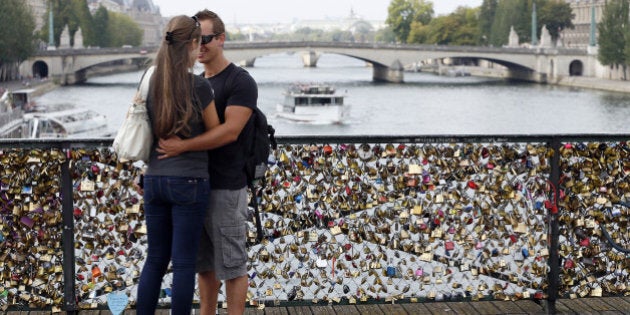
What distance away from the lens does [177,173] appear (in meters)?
3.32

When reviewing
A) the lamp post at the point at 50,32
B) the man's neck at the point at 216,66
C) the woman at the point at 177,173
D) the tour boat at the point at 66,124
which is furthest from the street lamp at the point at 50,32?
the woman at the point at 177,173

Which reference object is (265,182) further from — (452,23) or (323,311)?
(452,23)

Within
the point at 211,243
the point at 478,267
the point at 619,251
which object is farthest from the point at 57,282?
the point at 619,251

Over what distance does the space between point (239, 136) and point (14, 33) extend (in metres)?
45.1

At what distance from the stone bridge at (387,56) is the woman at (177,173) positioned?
52061 mm

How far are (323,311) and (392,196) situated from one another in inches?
18.6

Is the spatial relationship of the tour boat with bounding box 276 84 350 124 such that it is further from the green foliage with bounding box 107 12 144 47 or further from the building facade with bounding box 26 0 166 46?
the building facade with bounding box 26 0 166 46

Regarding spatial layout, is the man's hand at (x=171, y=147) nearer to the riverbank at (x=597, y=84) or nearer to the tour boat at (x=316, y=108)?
the tour boat at (x=316, y=108)

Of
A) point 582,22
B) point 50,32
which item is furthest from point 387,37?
point 50,32

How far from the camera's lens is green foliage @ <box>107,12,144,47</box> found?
75981 mm

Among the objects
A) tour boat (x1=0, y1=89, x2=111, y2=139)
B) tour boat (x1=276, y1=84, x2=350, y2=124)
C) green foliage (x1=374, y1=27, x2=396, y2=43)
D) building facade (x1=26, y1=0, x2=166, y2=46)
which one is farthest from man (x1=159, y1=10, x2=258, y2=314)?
green foliage (x1=374, y1=27, x2=396, y2=43)

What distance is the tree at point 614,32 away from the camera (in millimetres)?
48719

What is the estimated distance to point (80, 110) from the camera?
3098cm

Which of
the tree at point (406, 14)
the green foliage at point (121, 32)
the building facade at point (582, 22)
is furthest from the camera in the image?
the tree at point (406, 14)
